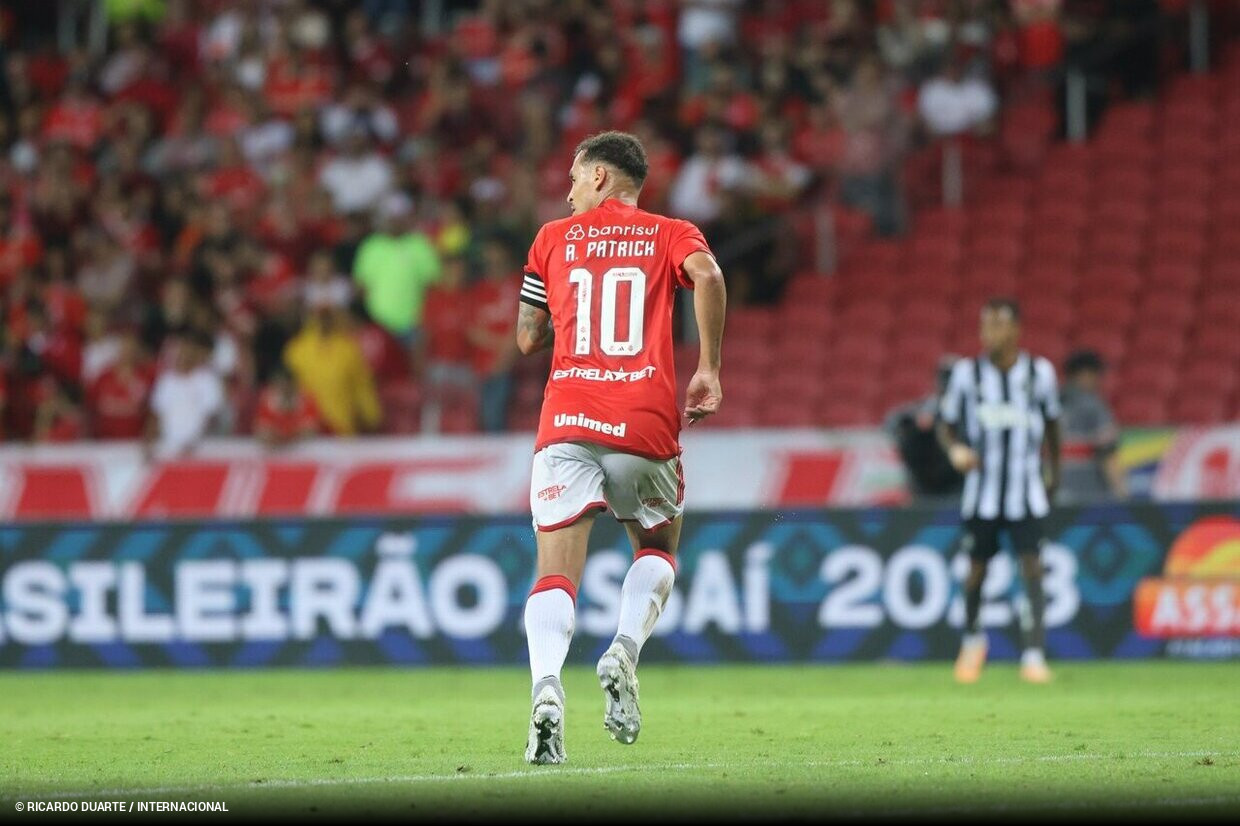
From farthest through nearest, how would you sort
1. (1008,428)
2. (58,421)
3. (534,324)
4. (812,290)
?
(812,290) < (58,421) < (1008,428) < (534,324)

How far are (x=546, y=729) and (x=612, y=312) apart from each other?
1.45 m

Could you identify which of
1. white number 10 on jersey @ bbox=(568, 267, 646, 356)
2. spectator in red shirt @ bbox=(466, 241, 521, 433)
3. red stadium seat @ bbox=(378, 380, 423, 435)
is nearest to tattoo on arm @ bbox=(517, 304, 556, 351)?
white number 10 on jersey @ bbox=(568, 267, 646, 356)

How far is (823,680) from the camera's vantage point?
12195 millimetres

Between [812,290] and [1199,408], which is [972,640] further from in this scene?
[812,290]

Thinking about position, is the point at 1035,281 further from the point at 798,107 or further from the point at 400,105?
the point at 400,105

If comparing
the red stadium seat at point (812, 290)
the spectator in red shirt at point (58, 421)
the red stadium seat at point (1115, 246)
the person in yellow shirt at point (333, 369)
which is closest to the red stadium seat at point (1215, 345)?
the red stadium seat at point (1115, 246)

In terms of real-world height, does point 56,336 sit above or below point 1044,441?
above

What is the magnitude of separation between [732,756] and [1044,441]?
5.02 m

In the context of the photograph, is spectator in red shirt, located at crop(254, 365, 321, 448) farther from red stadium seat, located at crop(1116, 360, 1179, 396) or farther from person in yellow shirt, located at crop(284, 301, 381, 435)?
red stadium seat, located at crop(1116, 360, 1179, 396)

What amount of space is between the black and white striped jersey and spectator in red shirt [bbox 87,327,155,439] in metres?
7.86

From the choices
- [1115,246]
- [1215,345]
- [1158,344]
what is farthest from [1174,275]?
[1215,345]

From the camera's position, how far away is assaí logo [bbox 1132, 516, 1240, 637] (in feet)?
43.1

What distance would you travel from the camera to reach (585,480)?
712 centimetres

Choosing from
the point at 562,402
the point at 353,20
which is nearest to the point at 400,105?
the point at 353,20
